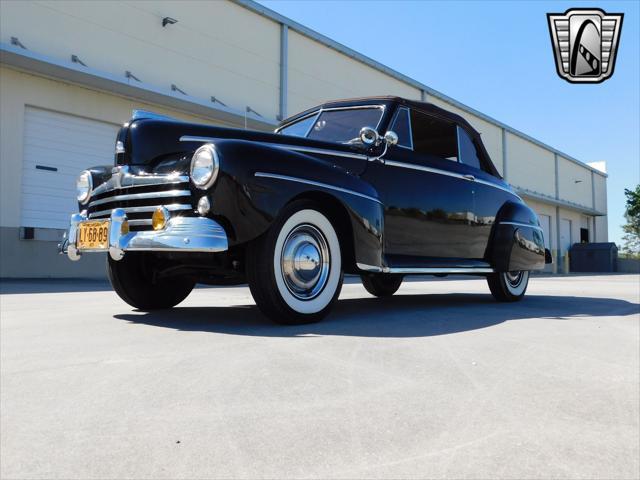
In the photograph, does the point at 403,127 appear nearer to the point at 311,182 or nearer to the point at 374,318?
the point at 311,182

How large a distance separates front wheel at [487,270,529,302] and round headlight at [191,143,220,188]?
11.9 feet

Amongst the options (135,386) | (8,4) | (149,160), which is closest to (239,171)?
(149,160)

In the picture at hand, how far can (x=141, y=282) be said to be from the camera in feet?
13.0

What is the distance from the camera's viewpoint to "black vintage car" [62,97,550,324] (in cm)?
292

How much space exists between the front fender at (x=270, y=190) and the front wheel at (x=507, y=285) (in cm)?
250

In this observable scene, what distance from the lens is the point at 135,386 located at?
1.87 m

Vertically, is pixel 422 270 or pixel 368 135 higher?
pixel 368 135

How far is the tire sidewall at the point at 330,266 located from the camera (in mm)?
3016

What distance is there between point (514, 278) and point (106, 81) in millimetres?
10428

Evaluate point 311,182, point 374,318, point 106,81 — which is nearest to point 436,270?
point 374,318

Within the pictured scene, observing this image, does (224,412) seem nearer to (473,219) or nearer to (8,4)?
(473,219)

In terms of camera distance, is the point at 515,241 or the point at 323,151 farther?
the point at 515,241

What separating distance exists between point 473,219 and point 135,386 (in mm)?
3918

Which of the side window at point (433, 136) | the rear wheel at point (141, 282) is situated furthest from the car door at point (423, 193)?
the rear wheel at point (141, 282)
